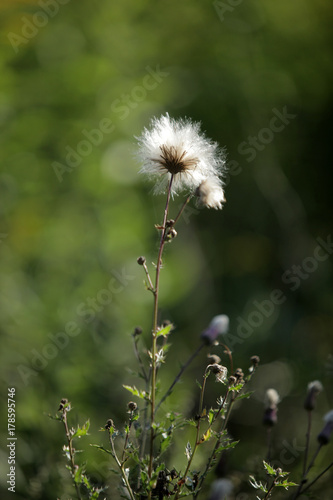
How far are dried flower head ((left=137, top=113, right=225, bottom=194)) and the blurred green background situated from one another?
638mm

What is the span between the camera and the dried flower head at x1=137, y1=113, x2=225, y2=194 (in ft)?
3.00

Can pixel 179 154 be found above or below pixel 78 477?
above

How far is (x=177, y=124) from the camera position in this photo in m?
0.97

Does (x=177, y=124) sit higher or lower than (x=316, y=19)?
lower

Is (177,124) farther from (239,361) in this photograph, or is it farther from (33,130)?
(239,361)

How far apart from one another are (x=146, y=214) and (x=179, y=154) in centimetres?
164

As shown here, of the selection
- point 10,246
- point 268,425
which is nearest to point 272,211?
point 10,246

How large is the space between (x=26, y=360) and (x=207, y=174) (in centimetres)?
134

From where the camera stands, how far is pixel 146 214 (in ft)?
8.35

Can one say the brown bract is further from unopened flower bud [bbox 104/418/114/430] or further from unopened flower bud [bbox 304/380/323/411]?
unopened flower bud [bbox 304/380/323/411]

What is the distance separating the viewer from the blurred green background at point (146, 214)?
2.02 meters

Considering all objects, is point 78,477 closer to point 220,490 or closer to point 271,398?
point 220,490

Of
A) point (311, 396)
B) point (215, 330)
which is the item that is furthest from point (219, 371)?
point (311, 396)

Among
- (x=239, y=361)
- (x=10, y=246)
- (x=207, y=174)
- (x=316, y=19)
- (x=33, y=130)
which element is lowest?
(x=207, y=174)
